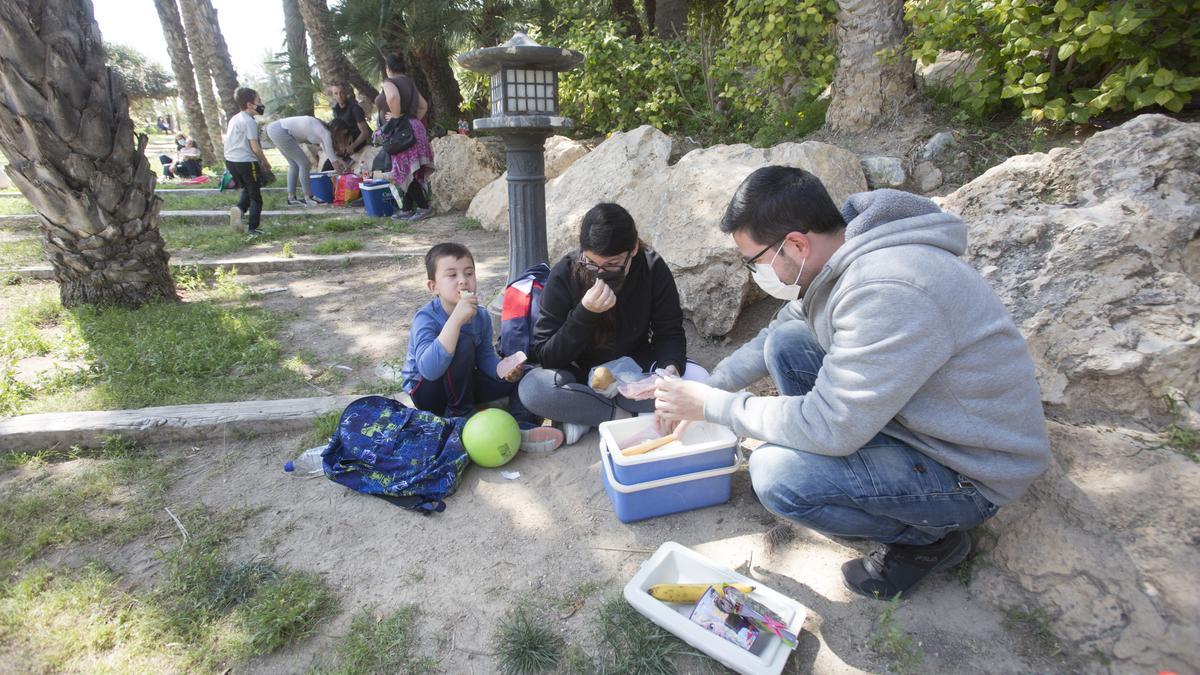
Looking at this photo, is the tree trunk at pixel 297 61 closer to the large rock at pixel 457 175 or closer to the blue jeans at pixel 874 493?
the large rock at pixel 457 175

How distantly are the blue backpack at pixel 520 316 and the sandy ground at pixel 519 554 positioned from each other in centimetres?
58

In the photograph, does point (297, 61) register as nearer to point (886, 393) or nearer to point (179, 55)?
point (179, 55)

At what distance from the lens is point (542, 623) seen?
1851 millimetres

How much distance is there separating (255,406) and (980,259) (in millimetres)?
3471

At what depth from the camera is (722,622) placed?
1694 mm

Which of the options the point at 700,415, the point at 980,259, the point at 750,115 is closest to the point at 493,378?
the point at 700,415

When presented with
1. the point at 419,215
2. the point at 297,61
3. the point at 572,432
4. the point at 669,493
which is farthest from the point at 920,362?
the point at 297,61

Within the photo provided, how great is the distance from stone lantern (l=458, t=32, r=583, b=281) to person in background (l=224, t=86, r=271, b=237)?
494cm

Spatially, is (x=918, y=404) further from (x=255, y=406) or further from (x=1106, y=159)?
(x=255, y=406)

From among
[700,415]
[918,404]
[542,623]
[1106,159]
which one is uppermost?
[1106,159]

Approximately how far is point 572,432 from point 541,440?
151 mm

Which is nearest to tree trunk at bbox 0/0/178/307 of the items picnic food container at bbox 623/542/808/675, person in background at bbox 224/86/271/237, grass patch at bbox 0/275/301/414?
grass patch at bbox 0/275/301/414

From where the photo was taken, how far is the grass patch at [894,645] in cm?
165

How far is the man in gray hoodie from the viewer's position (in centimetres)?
150
